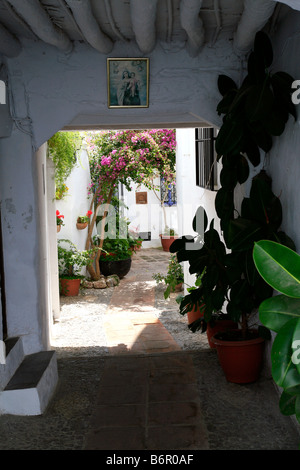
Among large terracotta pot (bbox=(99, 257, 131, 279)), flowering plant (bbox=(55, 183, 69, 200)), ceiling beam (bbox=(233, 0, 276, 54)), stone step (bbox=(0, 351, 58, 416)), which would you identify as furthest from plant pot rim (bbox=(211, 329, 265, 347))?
large terracotta pot (bbox=(99, 257, 131, 279))

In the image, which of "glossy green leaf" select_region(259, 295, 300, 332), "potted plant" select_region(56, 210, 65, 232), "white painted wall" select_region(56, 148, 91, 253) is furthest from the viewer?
"white painted wall" select_region(56, 148, 91, 253)

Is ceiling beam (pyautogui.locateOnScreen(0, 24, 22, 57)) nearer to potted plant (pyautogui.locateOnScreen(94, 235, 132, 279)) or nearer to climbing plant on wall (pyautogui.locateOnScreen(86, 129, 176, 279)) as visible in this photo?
climbing plant on wall (pyautogui.locateOnScreen(86, 129, 176, 279))

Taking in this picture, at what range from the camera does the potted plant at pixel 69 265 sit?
7913 millimetres

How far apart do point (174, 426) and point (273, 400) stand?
0.81 meters

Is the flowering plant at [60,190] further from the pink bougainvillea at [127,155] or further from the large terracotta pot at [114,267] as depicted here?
the large terracotta pot at [114,267]

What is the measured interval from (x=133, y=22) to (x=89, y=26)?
0.98ft

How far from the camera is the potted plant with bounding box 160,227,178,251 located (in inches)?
497

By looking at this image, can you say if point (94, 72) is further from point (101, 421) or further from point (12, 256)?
point (101, 421)

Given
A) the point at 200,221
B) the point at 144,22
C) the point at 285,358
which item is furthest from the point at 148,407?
the point at 144,22

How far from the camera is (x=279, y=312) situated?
2.17 m

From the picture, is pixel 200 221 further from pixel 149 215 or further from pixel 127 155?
pixel 149 215

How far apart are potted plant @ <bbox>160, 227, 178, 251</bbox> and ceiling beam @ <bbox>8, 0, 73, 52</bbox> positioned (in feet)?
29.2

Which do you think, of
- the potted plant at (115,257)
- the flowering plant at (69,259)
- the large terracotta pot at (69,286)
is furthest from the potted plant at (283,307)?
the potted plant at (115,257)
